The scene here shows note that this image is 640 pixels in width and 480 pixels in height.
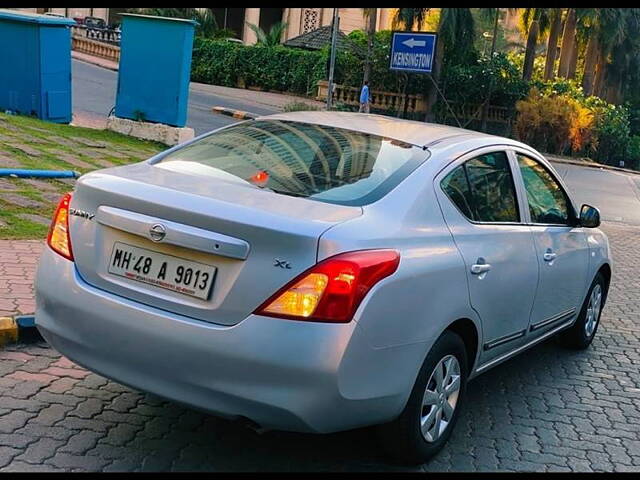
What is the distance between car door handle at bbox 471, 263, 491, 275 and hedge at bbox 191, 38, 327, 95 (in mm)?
34355

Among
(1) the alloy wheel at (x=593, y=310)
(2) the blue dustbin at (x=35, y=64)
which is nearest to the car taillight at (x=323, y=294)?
(1) the alloy wheel at (x=593, y=310)

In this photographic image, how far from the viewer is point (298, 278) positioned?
3.27 m

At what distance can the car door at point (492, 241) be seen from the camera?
4129mm

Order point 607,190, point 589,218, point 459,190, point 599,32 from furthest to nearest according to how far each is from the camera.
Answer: point 599,32 → point 607,190 → point 589,218 → point 459,190

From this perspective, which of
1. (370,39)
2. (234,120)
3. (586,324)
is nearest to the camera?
(586,324)

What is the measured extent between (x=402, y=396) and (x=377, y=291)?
1.79 ft

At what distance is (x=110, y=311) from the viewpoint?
350 centimetres

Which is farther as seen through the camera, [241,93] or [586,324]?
[241,93]

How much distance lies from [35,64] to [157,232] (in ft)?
37.9

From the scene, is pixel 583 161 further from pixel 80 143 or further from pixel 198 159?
pixel 198 159

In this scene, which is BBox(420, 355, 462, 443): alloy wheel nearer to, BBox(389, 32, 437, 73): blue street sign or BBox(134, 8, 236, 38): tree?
BBox(389, 32, 437, 73): blue street sign

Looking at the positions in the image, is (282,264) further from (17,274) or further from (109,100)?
(109,100)

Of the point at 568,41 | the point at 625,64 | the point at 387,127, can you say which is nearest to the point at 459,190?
the point at 387,127
